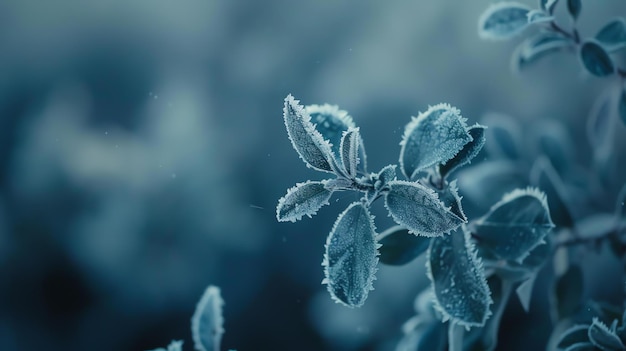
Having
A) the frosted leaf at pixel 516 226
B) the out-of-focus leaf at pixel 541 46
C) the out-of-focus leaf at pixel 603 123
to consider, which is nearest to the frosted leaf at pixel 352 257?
the frosted leaf at pixel 516 226

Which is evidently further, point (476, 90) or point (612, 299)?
point (476, 90)

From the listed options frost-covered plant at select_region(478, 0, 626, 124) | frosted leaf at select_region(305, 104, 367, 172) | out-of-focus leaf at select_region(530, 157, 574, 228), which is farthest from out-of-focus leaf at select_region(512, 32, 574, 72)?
frosted leaf at select_region(305, 104, 367, 172)

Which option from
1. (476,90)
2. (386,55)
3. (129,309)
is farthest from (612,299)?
(129,309)

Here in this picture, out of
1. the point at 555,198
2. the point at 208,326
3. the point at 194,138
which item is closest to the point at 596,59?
the point at 555,198

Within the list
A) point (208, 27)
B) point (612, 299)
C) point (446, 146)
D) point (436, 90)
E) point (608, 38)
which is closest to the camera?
point (446, 146)

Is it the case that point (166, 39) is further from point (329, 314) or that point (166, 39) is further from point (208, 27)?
point (329, 314)

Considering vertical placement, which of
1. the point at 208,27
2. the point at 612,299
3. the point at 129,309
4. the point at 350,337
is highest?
the point at 208,27
